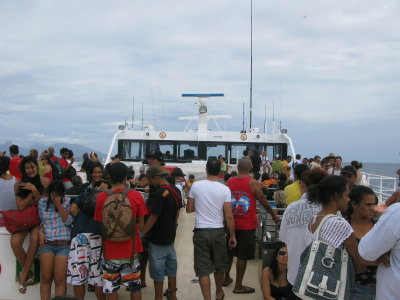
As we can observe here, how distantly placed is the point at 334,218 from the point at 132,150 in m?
10.3

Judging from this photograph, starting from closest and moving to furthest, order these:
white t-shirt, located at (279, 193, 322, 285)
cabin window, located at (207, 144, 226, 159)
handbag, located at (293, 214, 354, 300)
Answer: handbag, located at (293, 214, 354, 300) → white t-shirt, located at (279, 193, 322, 285) → cabin window, located at (207, 144, 226, 159)

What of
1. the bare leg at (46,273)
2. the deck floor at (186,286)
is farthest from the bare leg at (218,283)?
the bare leg at (46,273)

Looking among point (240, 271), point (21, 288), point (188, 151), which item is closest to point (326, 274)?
point (240, 271)

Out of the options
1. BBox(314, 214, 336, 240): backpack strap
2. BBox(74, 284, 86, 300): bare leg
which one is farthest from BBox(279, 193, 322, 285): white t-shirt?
BBox(74, 284, 86, 300): bare leg

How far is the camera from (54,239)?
13.4 feet

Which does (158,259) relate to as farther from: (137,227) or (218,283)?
(218,283)

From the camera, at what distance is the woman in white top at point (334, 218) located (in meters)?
2.65

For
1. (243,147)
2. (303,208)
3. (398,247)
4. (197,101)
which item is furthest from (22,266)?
(197,101)

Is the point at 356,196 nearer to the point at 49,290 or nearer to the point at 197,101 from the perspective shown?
the point at 49,290

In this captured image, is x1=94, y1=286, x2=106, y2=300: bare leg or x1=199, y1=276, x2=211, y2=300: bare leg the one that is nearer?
x1=94, y1=286, x2=106, y2=300: bare leg

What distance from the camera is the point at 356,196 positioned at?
3055mm

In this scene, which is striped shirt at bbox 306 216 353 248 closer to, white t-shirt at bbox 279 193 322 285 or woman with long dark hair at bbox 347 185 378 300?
woman with long dark hair at bbox 347 185 378 300

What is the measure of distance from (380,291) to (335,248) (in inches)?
13.8

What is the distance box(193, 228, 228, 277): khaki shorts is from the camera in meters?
4.36
